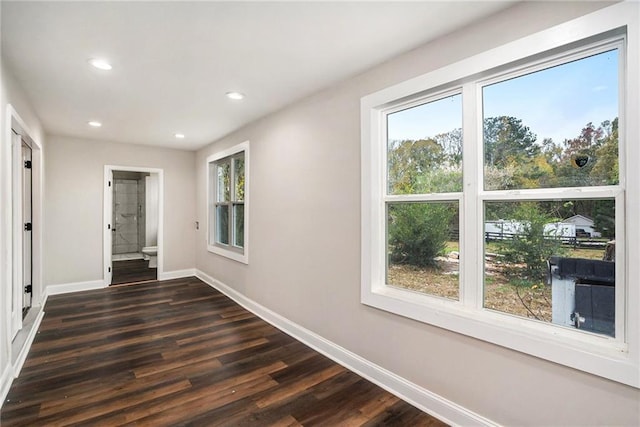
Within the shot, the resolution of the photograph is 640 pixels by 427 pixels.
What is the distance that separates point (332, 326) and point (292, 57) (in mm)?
2173

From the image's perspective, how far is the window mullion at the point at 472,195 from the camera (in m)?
1.89

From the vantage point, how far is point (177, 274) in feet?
18.8

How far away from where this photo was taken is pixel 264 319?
143 inches

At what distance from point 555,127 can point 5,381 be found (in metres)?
3.76

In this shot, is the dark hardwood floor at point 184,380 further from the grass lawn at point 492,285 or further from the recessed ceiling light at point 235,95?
the recessed ceiling light at point 235,95

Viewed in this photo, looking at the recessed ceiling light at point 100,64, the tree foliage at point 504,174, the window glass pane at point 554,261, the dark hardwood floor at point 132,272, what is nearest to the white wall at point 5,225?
the recessed ceiling light at point 100,64

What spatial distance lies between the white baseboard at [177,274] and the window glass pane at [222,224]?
114cm

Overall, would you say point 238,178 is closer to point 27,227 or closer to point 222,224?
point 222,224

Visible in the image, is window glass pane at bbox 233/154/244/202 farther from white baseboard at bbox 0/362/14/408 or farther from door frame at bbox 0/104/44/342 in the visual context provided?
white baseboard at bbox 0/362/14/408

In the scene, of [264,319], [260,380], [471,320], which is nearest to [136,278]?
[264,319]

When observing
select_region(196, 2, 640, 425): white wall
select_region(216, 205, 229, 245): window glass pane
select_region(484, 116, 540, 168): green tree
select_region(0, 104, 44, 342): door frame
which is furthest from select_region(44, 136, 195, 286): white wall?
select_region(484, 116, 540, 168): green tree

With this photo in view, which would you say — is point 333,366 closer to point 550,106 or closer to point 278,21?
point 550,106

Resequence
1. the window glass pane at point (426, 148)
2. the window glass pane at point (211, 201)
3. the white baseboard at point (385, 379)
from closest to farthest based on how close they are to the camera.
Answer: the white baseboard at point (385, 379) → the window glass pane at point (426, 148) → the window glass pane at point (211, 201)

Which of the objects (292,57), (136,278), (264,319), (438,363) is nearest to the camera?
(438,363)
